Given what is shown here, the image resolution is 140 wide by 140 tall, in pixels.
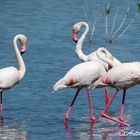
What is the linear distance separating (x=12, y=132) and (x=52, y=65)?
6.11m

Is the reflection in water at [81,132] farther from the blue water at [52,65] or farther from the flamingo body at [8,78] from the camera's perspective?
the flamingo body at [8,78]

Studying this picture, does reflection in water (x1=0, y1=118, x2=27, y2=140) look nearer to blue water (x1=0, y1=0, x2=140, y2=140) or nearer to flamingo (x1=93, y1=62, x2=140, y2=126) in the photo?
blue water (x1=0, y1=0, x2=140, y2=140)

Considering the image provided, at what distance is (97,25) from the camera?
75.5ft

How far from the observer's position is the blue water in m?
12.0

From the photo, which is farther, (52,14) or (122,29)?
(52,14)

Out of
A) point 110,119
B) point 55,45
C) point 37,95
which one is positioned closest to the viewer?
point 110,119

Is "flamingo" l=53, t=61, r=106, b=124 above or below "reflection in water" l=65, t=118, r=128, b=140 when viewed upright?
above

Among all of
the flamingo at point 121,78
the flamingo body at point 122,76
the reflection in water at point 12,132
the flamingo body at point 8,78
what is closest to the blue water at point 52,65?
the reflection in water at point 12,132

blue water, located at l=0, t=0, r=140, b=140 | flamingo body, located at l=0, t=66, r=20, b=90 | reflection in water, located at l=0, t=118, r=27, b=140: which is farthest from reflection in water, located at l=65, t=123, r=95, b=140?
flamingo body, located at l=0, t=66, r=20, b=90

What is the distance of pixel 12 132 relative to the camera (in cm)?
1167

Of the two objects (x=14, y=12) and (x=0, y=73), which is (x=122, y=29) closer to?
(x=14, y=12)

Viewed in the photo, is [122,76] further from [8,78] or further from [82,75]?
[8,78]

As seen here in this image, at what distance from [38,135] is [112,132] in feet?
3.73

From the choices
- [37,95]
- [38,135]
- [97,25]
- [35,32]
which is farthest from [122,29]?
[38,135]
